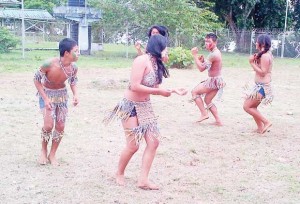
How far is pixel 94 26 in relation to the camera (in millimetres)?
25859

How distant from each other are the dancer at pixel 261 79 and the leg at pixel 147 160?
3.08 metres

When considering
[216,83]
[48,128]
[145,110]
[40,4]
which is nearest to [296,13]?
[40,4]

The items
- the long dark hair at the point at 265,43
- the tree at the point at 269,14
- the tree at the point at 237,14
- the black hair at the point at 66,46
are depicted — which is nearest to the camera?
the black hair at the point at 66,46

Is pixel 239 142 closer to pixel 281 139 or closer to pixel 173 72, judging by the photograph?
pixel 281 139

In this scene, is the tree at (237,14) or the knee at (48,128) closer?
the knee at (48,128)

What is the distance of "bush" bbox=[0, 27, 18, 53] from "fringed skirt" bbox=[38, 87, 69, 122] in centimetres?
2157

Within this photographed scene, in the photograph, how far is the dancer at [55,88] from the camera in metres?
4.88

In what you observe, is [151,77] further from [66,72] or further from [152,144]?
[66,72]

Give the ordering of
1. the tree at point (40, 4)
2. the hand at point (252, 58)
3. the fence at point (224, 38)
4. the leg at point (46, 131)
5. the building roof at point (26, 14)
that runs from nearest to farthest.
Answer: the leg at point (46, 131), the hand at point (252, 58), the fence at point (224, 38), the building roof at point (26, 14), the tree at point (40, 4)

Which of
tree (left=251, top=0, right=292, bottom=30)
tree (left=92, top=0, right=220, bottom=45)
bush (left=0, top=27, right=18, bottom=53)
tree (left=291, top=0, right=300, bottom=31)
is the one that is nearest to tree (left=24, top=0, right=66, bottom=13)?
bush (left=0, top=27, right=18, bottom=53)

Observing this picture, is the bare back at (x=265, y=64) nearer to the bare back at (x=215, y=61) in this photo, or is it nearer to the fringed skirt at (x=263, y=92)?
the fringed skirt at (x=263, y=92)

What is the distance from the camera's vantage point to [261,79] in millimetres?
7105

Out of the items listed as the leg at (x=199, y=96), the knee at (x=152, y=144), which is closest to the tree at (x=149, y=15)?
the leg at (x=199, y=96)

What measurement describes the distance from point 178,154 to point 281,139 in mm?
1964
